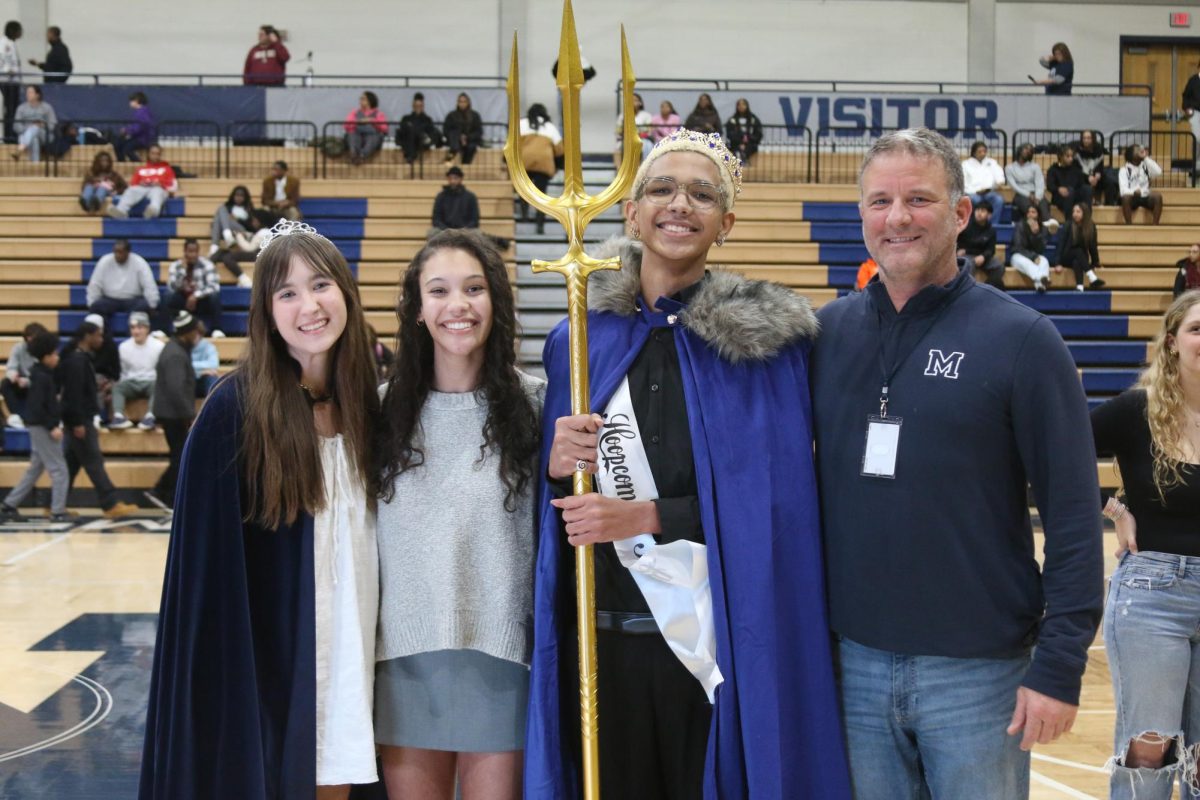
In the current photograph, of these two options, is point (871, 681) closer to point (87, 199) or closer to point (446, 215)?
point (446, 215)

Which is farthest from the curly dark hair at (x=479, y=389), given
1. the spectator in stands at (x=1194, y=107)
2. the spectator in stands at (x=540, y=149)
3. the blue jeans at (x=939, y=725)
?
the spectator in stands at (x=1194, y=107)

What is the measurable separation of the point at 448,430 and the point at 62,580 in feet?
19.0

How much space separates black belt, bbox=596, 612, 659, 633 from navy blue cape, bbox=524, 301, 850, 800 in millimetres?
113

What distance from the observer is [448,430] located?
2643 mm

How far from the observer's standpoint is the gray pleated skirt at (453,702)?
2572 millimetres

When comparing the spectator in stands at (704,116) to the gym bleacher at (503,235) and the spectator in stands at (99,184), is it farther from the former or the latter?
the spectator in stands at (99,184)

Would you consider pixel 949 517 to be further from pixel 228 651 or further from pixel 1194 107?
pixel 1194 107

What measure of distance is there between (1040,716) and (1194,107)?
55.5 ft

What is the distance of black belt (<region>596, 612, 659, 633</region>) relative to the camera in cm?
246

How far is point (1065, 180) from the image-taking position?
1466 cm

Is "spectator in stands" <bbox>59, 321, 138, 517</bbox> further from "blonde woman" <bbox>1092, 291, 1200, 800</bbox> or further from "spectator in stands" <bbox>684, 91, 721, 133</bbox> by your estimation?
"blonde woman" <bbox>1092, 291, 1200, 800</bbox>

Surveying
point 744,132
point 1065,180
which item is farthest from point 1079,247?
point 744,132

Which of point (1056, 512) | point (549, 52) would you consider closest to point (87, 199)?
point (549, 52)

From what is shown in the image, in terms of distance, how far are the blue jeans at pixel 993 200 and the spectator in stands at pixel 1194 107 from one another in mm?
3988
